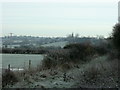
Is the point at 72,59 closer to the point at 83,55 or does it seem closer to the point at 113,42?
the point at 83,55

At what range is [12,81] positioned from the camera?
58.9 feet

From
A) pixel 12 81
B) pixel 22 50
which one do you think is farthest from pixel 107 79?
pixel 22 50

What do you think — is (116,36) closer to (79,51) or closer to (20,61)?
(79,51)

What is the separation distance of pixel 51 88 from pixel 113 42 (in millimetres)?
16831

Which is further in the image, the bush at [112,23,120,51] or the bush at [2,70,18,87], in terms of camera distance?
the bush at [112,23,120,51]

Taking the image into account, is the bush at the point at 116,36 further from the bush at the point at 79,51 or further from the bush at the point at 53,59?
the bush at the point at 79,51

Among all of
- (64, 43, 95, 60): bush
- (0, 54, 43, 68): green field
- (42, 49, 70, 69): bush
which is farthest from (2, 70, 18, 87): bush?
(64, 43, 95, 60): bush

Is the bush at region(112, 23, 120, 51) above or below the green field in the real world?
above

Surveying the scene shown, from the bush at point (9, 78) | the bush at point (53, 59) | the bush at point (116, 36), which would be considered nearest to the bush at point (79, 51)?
the bush at point (53, 59)

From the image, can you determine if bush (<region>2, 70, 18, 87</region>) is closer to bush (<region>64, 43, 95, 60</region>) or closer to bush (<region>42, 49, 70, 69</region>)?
bush (<region>42, 49, 70, 69</region>)

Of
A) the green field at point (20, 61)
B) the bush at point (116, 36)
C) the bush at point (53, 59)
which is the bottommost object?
the green field at point (20, 61)

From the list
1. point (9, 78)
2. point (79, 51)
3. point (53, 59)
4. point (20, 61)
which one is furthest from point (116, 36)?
point (20, 61)

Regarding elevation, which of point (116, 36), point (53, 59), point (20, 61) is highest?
point (116, 36)

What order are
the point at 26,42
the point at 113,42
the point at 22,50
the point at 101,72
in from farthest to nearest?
the point at 22,50 → the point at 26,42 → the point at 113,42 → the point at 101,72
